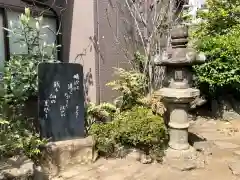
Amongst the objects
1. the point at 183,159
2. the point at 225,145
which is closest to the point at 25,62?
the point at 183,159

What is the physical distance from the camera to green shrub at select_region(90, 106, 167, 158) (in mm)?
5164

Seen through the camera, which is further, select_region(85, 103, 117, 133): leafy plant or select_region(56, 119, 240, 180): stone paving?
select_region(85, 103, 117, 133): leafy plant

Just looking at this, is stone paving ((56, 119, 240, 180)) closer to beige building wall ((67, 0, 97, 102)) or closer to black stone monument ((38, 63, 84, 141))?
black stone monument ((38, 63, 84, 141))

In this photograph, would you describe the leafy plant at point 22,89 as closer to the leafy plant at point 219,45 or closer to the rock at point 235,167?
the rock at point 235,167

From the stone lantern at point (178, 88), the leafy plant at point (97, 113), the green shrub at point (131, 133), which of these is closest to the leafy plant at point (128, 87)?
the leafy plant at point (97, 113)

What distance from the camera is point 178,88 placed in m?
5.18

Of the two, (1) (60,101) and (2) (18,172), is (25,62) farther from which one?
(2) (18,172)

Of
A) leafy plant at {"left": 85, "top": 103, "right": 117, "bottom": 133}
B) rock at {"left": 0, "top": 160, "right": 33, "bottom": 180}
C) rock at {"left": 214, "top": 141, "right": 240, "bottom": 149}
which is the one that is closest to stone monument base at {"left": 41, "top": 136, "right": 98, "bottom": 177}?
leafy plant at {"left": 85, "top": 103, "right": 117, "bottom": 133}

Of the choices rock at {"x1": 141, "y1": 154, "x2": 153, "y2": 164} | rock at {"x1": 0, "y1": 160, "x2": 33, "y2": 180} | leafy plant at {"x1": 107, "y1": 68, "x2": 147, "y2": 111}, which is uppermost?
leafy plant at {"x1": 107, "y1": 68, "x2": 147, "y2": 111}

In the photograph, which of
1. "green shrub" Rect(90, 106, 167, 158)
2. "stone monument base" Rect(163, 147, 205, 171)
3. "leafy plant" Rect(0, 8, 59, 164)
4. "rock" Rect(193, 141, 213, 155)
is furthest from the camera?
"rock" Rect(193, 141, 213, 155)

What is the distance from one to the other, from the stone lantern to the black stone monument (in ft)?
5.09

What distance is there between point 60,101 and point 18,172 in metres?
1.61

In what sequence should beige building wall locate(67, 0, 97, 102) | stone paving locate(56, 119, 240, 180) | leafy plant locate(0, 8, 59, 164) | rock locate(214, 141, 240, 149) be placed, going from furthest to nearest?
1. rock locate(214, 141, 240, 149)
2. beige building wall locate(67, 0, 97, 102)
3. stone paving locate(56, 119, 240, 180)
4. leafy plant locate(0, 8, 59, 164)

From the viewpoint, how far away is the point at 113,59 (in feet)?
21.5
